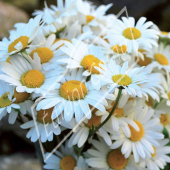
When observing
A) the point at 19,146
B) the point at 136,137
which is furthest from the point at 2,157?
the point at 136,137

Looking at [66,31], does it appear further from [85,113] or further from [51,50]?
[85,113]

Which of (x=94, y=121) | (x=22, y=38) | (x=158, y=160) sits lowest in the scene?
(x=158, y=160)

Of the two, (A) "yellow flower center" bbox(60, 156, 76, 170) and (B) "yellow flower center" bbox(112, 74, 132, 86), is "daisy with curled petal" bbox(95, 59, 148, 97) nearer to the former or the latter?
(B) "yellow flower center" bbox(112, 74, 132, 86)

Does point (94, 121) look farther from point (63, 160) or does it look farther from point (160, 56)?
point (160, 56)

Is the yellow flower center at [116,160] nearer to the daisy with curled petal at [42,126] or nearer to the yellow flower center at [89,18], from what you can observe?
the daisy with curled petal at [42,126]

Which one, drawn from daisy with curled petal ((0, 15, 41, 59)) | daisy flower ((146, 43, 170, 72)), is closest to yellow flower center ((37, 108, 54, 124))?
daisy with curled petal ((0, 15, 41, 59))

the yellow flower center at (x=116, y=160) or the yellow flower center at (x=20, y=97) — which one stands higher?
the yellow flower center at (x=20, y=97)

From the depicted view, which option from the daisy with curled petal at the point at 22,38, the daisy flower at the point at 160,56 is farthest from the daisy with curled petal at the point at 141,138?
the daisy with curled petal at the point at 22,38

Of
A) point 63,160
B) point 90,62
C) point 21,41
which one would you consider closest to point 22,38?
point 21,41
